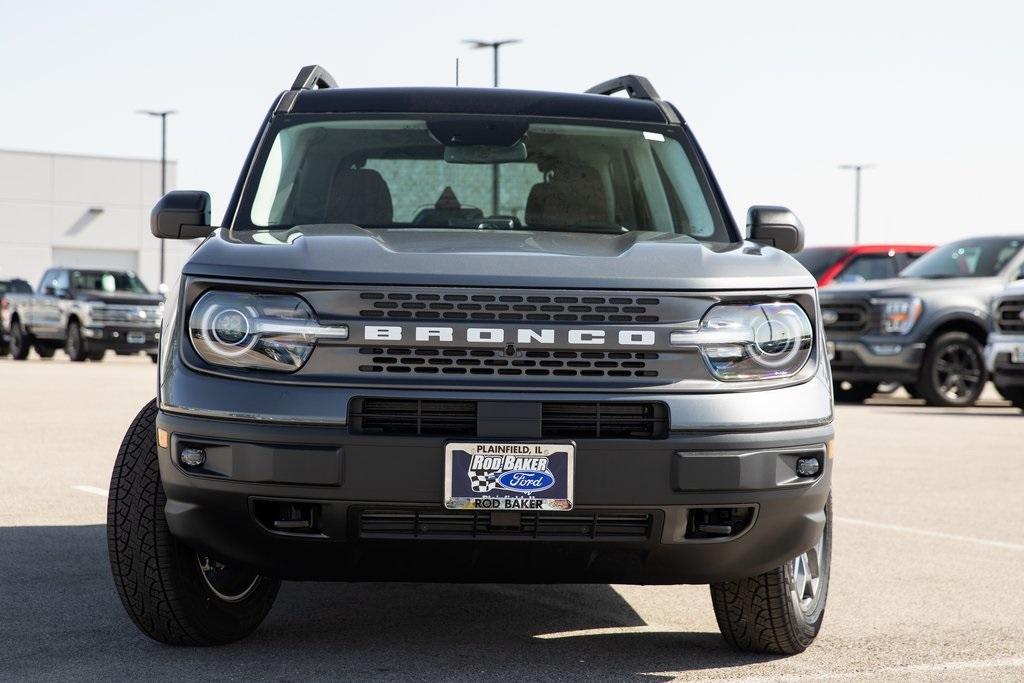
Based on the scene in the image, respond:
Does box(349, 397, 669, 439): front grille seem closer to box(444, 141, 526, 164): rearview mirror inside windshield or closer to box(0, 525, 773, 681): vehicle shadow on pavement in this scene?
box(0, 525, 773, 681): vehicle shadow on pavement

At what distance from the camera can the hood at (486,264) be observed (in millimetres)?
4203

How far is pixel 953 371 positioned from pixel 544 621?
13.0 meters

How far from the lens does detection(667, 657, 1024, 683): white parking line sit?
4.50 metres

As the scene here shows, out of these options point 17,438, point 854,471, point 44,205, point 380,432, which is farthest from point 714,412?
point 44,205

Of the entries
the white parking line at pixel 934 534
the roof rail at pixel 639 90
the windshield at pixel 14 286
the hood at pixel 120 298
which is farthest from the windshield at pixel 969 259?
the windshield at pixel 14 286

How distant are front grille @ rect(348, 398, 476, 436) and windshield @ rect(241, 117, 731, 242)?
1.30 meters

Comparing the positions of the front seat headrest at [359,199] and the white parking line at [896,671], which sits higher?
the front seat headrest at [359,199]

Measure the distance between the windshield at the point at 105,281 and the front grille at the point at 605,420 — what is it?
26109 millimetres

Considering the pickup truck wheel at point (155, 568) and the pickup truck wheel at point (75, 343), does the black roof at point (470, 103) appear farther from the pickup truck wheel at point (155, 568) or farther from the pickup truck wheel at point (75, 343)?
the pickup truck wheel at point (75, 343)

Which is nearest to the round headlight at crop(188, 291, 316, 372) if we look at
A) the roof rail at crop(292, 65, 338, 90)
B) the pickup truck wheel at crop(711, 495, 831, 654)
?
the pickup truck wheel at crop(711, 495, 831, 654)

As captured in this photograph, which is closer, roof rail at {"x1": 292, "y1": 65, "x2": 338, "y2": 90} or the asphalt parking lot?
the asphalt parking lot

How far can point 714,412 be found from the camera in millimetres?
4160

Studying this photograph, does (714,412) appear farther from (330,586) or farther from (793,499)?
(330,586)

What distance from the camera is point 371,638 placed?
496cm
